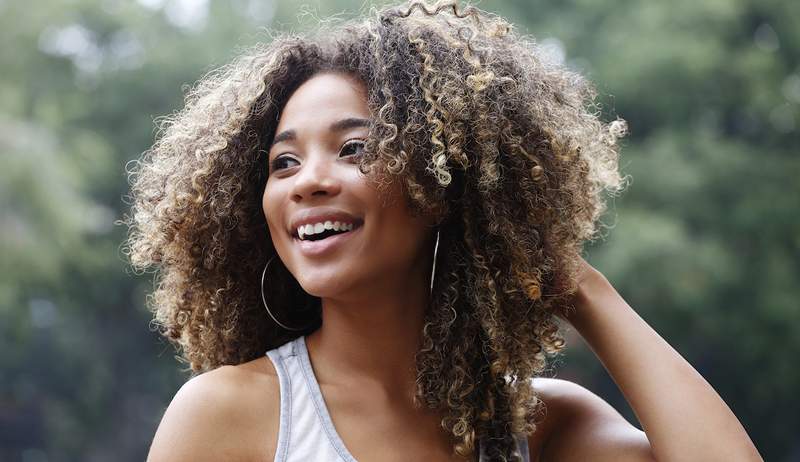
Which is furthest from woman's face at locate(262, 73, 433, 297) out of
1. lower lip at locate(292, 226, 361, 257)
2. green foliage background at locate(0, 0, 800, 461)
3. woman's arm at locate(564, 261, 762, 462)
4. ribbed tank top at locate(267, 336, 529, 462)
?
green foliage background at locate(0, 0, 800, 461)

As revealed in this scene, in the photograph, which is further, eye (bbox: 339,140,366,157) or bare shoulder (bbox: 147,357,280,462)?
eye (bbox: 339,140,366,157)

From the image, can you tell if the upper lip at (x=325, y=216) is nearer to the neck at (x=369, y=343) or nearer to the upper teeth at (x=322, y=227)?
the upper teeth at (x=322, y=227)

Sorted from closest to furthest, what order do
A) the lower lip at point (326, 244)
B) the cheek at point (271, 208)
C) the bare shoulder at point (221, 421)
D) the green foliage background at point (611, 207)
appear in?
the bare shoulder at point (221, 421) → the lower lip at point (326, 244) → the cheek at point (271, 208) → the green foliage background at point (611, 207)

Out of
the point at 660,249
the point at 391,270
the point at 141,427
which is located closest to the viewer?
the point at 391,270

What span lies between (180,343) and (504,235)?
3.06 ft

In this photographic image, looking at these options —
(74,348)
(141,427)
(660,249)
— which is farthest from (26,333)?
(660,249)

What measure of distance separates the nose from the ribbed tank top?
402 millimetres

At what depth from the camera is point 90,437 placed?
71.5 ft

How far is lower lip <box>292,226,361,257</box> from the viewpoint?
8.74 ft

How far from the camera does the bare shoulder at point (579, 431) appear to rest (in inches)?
112

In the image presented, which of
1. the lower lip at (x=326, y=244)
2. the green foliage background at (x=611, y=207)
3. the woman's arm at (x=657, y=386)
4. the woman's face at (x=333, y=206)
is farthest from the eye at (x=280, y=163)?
the green foliage background at (x=611, y=207)

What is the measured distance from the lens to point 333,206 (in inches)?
105

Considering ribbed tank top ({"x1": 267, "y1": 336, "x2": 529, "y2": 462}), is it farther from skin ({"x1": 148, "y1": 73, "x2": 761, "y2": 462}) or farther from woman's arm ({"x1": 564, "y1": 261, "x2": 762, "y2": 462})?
woman's arm ({"x1": 564, "y1": 261, "x2": 762, "y2": 462})

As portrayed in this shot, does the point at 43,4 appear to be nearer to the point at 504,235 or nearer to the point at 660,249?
the point at 660,249
